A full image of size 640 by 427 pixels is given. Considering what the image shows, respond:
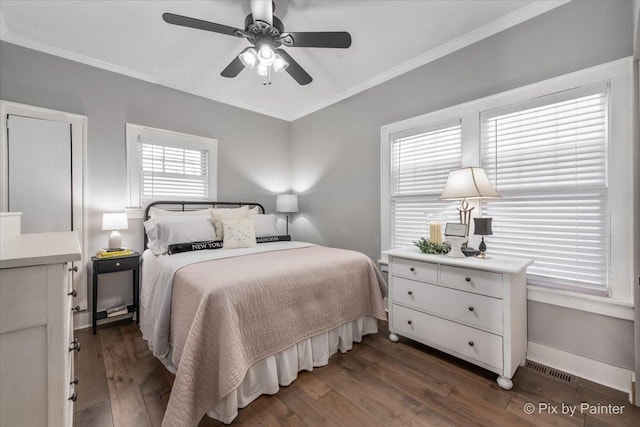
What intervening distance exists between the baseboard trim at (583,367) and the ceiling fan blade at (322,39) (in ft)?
8.85

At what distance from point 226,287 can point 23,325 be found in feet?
3.00

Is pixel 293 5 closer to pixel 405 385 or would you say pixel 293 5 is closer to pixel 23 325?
pixel 23 325

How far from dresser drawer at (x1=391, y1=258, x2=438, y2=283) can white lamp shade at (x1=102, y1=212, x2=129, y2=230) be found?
273 centimetres

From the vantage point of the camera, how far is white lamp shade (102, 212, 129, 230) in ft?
8.98

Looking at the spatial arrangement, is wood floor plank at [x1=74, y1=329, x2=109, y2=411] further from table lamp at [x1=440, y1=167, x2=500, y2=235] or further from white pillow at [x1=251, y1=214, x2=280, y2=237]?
table lamp at [x1=440, y1=167, x2=500, y2=235]

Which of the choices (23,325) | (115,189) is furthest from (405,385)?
(115,189)

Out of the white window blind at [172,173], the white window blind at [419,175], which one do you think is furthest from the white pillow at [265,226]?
the white window blind at [419,175]

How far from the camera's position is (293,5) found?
208cm

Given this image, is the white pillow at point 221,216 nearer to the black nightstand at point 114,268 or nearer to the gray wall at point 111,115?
the gray wall at point 111,115

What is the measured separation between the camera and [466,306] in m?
1.99

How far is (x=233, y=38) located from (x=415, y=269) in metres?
2.63

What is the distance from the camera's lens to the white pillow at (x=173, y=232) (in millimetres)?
2691

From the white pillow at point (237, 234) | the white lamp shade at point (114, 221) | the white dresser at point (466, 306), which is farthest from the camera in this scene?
the white pillow at point (237, 234)

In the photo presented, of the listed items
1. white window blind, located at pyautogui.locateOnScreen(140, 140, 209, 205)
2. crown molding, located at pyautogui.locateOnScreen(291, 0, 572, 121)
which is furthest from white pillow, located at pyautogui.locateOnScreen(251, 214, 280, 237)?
crown molding, located at pyautogui.locateOnScreen(291, 0, 572, 121)
